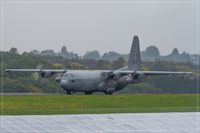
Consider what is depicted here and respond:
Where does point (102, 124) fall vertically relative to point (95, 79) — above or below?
below

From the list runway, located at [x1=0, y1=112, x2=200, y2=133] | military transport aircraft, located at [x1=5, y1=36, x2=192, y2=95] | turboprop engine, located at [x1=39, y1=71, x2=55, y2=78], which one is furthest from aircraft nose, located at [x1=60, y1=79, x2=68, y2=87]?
runway, located at [x1=0, y1=112, x2=200, y2=133]

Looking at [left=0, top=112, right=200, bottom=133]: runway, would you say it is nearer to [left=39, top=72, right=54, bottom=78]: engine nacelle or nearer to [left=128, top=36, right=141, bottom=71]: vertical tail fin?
[left=39, top=72, right=54, bottom=78]: engine nacelle

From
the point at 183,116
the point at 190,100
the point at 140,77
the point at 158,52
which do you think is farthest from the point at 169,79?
the point at 183,116

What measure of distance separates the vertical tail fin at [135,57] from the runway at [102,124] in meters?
59.3

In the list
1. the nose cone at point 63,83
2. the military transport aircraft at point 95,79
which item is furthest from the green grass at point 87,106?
A: the military transport aircraft at point 95,79

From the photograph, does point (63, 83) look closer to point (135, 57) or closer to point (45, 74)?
point (45, 74)

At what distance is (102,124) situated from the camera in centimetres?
1641

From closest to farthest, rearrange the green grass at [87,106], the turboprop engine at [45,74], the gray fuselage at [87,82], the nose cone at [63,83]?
the green grass at [87,106] < the nose cone at [63,83] < the gray fuselage at [87,82] < the turboprop engine at [45,74]

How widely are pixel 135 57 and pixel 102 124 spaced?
61.2m

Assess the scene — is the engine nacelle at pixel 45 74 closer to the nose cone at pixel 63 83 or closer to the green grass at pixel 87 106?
the nose cone at pixel 63 83

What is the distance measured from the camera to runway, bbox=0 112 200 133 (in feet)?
51.8

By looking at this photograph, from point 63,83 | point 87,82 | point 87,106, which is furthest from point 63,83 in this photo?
point 87,106

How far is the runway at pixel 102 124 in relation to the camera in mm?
15777

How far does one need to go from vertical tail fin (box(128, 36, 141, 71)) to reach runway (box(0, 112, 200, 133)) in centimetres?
5925
